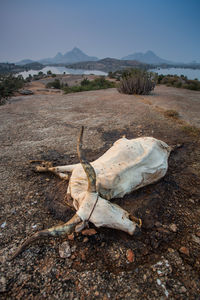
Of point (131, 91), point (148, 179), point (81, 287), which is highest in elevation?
point (131, 91)

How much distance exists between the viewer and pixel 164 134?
5.08 m

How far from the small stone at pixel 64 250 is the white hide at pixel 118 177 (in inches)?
15.9

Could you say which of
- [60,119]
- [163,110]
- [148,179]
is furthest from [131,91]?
[148,179]

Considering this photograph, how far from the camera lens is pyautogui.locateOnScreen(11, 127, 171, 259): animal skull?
203 centimetres

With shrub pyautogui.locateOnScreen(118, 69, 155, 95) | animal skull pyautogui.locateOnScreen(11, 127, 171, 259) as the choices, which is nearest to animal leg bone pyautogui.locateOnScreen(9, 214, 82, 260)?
animal skull pyautogui.locateOnScreen(11, 127, 171, 259)

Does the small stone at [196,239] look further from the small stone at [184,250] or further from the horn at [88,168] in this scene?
the horn at [88,168]

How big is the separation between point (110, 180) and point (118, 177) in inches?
5.4

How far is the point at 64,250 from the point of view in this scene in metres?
2.08

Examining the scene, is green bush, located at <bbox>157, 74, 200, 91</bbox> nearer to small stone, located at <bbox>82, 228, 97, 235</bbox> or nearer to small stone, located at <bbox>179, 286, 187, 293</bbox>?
small stone, located at <bbox>82, 228, 97, 235</bbox>

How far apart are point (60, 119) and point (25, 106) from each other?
2912mm

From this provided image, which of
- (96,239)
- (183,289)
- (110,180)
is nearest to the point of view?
(183,289)

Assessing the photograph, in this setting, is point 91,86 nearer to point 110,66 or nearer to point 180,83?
point 180,83

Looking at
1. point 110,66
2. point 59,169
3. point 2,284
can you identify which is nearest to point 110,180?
point 59,169

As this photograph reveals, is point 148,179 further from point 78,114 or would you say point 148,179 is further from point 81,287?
point 78,114
